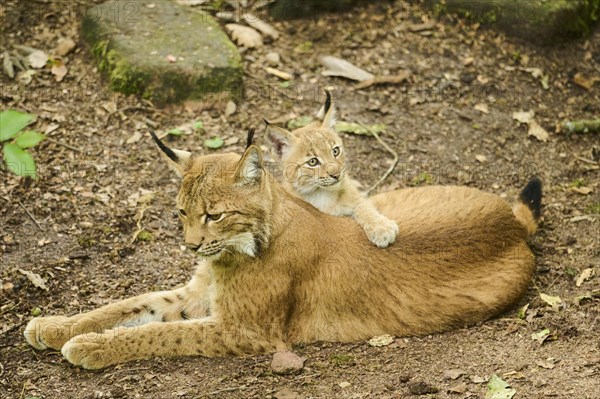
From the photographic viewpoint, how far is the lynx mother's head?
558cm

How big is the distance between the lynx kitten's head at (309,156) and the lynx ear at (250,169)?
1.17 metres

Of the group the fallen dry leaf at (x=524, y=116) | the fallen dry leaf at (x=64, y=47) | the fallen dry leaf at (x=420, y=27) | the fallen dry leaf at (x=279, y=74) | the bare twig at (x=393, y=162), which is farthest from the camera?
the fallen dry leaf at (x=420, y=27)

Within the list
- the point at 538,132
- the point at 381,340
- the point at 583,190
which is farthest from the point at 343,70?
the point at 381,340

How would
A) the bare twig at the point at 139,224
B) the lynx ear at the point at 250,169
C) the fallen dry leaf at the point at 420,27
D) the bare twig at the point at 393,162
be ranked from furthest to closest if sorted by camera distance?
1. the fallen dry leaf at the point at 420,27
2. the bare twig at the point at 393,162
3. the bare twig at the point at 139,224
4. the lynx ear at the point at 250,169

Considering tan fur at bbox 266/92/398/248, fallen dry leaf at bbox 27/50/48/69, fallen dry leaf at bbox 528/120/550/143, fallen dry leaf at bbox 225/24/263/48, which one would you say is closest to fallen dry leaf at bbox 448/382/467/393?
tan fur at bbox 266/92/398/248

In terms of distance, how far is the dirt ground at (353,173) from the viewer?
5520mm

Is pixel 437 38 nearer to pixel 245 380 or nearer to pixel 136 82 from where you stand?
pixel 136 82

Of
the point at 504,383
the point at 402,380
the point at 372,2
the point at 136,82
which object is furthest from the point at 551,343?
the point at 372,2

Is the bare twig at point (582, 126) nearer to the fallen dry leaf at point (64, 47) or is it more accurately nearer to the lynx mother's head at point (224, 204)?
the lynx mother's head at point (224, 204)

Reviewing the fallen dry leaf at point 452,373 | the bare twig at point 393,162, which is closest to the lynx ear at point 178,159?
the fallen dry leaf at point 452,373

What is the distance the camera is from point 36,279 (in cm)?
654

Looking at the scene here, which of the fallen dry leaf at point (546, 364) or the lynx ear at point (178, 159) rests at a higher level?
the lynx ear at point (178, 159)

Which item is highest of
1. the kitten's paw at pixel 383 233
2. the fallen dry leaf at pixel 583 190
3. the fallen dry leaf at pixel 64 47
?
the kitten's paw at pixel 383 233

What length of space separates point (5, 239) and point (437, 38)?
17.9 ft
